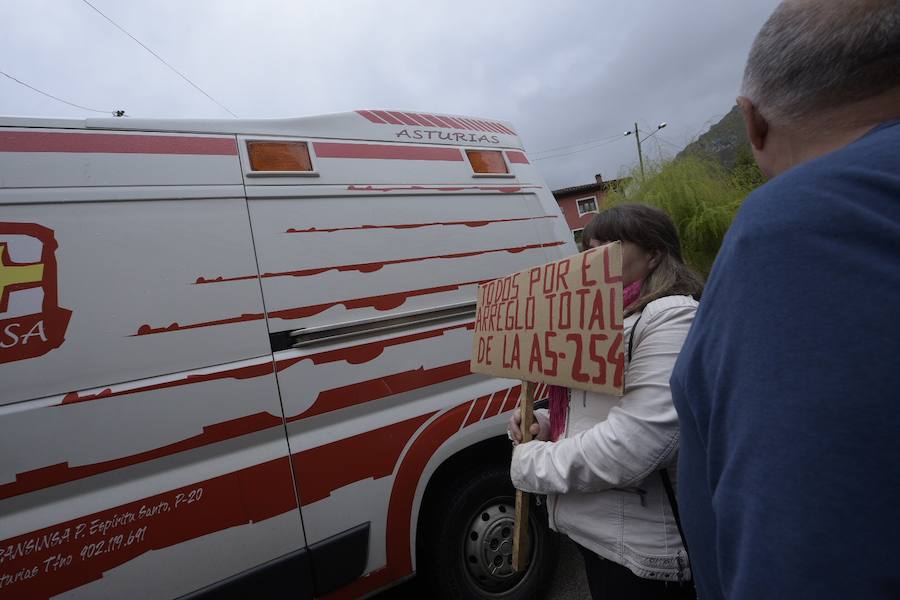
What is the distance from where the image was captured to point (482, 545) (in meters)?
2.33

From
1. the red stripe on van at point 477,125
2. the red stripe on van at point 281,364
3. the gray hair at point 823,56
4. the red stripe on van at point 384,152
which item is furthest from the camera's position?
the red stripe on van at point 477,125

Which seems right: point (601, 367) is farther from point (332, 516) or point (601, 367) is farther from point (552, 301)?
point (332, 516)

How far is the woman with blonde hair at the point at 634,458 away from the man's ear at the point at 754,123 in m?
0.57

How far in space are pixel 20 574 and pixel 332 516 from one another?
98cm

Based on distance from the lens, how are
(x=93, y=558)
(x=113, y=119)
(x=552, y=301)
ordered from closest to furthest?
1. (x=552, y=301)
2. (x=93, y=558)
3. (x=113, y=119)

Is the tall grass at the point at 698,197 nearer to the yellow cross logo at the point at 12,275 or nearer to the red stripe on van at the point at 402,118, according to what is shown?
the red stripe on van at the point at 402,118

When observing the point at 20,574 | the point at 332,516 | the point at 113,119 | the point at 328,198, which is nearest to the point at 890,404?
the point at 332,516

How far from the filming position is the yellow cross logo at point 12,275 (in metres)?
1.49

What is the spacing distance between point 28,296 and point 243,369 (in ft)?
2.38

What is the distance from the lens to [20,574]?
1.42 meters

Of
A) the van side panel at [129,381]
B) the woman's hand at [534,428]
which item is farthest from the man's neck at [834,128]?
the van side panel at [129,381]

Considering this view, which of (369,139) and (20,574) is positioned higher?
(369,139)

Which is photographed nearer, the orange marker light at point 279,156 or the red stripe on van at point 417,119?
the orange marker light at point 279,156

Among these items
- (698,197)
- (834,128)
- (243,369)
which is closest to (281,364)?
(243,369)
